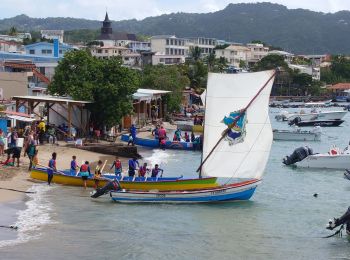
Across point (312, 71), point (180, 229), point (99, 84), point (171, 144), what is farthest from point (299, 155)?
point (312, 71)

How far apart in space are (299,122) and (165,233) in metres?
64.0

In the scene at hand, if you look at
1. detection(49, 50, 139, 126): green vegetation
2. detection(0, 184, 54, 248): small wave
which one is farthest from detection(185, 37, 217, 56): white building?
detection(0, 184, 54, 248): small wave

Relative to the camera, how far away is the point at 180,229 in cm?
2423

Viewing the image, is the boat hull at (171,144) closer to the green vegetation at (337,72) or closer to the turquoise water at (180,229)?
the turquoise water at (180,229)

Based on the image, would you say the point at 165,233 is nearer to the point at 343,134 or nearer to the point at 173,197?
the point at 173,197

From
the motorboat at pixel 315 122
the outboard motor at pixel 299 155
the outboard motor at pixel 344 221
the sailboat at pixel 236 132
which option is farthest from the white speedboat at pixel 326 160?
the motorboat at pixel 315 122

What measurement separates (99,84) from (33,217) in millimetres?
22016

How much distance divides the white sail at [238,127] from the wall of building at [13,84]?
27.0 meters

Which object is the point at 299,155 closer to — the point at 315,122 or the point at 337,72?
the point at 315,122

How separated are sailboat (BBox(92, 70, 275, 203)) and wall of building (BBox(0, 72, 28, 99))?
26.1 m

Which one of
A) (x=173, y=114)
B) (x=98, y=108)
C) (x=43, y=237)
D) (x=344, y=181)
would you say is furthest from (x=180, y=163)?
(x=173, y=114)

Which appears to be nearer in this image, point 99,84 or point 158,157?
point 158,157

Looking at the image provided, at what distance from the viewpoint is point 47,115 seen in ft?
144

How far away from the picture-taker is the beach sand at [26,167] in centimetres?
2769
